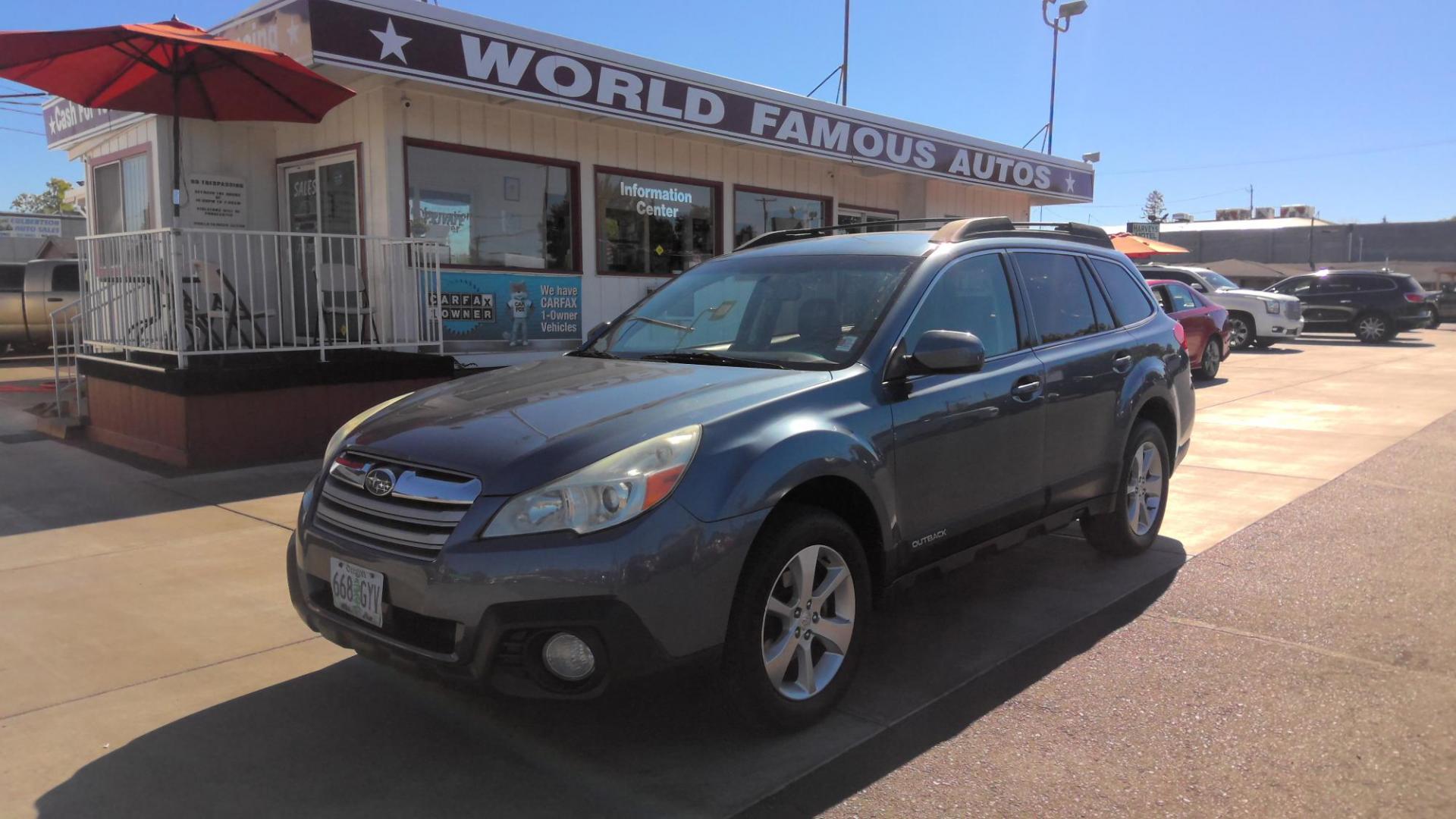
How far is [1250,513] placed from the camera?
6.66 m

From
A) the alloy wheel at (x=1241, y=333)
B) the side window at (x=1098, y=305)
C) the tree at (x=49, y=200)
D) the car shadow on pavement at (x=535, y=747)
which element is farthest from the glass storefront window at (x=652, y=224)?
the tree at (x=49, y=200)

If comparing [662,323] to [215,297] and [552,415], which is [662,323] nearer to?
[552,415]

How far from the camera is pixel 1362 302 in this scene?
24.6 metres

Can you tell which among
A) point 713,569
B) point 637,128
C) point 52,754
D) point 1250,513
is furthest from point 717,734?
point 637,128

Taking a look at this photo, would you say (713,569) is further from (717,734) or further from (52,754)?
(52,754)

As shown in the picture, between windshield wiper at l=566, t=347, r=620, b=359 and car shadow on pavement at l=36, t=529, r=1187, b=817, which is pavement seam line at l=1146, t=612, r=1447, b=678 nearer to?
car shadow on pavement at l=36, t=529, r=1187, b=817

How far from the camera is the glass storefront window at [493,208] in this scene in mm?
9719

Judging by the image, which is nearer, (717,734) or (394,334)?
(717,734)

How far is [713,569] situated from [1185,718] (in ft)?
6.19

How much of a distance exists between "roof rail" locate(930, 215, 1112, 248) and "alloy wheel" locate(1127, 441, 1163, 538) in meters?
1.21

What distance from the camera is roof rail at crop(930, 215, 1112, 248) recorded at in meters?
4.59

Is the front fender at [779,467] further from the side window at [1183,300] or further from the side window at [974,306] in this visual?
the side window at [1183,300]

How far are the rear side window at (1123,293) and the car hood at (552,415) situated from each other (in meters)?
Answer: 2.59

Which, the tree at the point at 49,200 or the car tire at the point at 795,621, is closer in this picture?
the car tire at the point at 795,621
